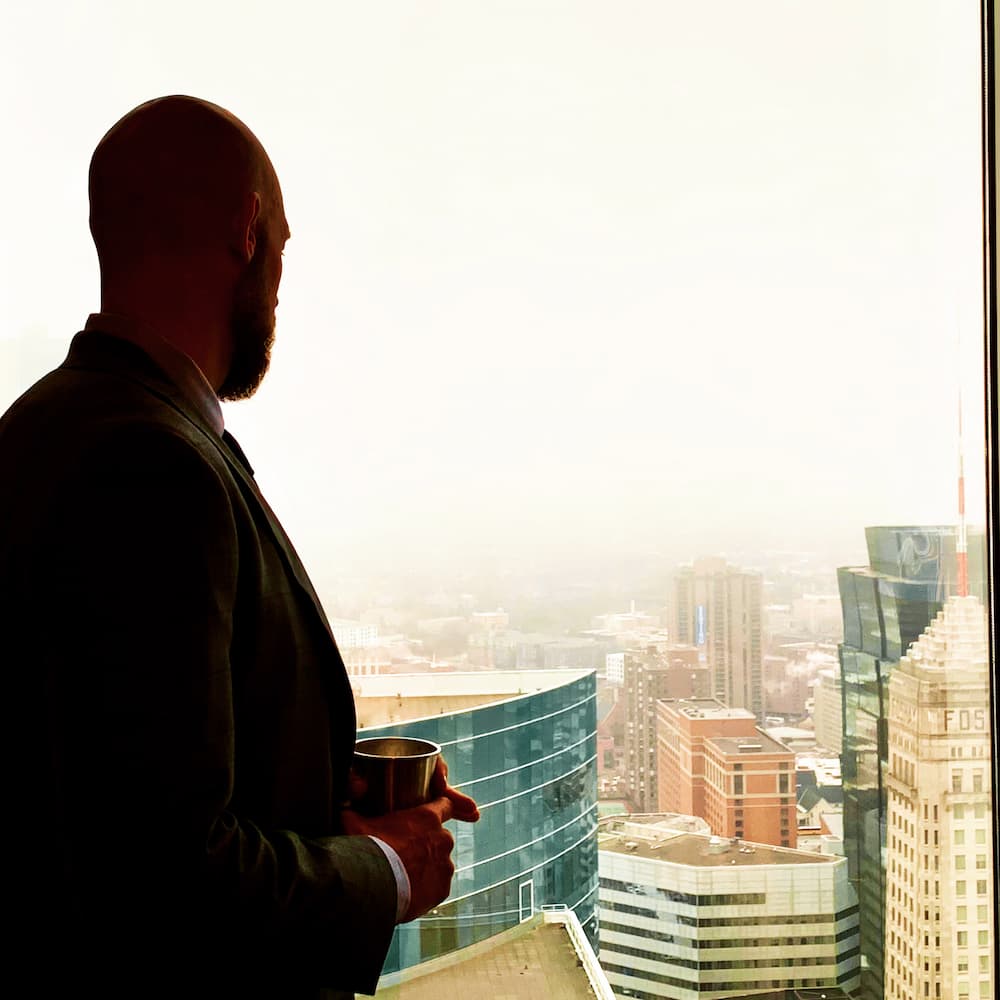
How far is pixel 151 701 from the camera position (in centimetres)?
55

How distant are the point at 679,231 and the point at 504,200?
0.93ft

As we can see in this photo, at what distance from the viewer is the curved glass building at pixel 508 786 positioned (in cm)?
149

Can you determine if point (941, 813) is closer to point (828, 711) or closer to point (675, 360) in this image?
point (828, 711)

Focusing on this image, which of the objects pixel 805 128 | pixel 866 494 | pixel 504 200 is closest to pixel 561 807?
pixel 866 494

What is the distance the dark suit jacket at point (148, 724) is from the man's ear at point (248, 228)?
0.13 m

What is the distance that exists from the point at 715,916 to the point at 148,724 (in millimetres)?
1182

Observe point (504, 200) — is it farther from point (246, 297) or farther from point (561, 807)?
point (561, 807)

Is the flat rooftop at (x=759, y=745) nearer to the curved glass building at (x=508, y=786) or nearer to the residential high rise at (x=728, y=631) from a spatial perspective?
the residential high rise at (x=728, y=631)

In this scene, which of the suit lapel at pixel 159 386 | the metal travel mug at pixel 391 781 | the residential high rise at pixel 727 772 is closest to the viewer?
the suit lapel at pixel 159 386

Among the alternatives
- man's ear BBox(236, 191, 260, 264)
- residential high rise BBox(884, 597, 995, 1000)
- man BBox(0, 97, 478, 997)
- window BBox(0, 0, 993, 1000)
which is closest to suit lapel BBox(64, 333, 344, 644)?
man BBox(0, 97, 478, 997)

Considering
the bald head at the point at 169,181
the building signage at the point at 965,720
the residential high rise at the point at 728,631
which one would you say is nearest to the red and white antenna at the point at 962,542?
the building signage at the point at 965,720

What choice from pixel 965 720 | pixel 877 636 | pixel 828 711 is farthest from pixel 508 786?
pixel 965 720

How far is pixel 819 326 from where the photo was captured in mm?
1480

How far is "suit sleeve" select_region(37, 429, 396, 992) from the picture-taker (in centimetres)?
55
